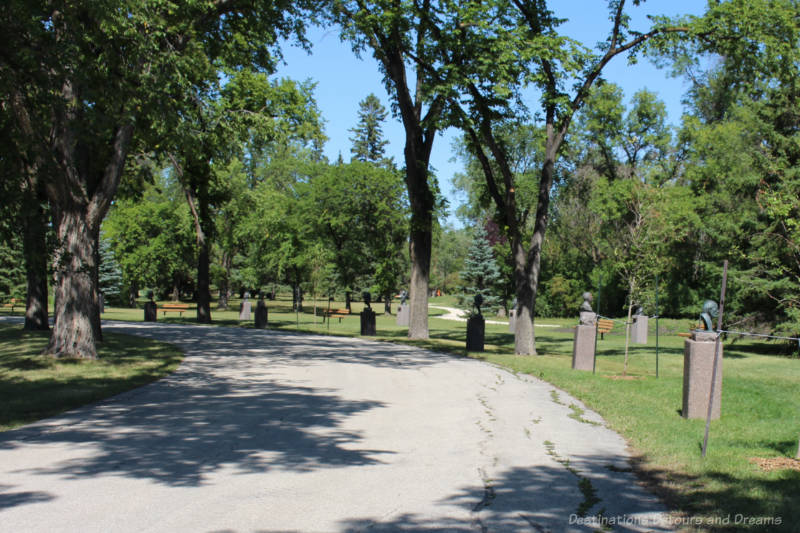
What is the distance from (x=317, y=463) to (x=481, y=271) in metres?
43.5

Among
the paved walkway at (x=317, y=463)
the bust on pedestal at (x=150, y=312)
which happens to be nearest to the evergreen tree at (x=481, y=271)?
the bust on pedestal at (x=150, y=312)

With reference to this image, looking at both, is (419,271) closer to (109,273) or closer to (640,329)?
(640,329)

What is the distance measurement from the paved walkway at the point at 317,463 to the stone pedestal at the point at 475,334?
756cm

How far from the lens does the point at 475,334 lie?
1914cm

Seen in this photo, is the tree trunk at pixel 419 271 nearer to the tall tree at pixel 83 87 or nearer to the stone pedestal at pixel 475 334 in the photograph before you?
the stone pedestal at pixel 475 334

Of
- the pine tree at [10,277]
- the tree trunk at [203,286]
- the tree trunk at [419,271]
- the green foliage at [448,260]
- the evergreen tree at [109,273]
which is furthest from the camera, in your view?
the green foliage at [448,260]

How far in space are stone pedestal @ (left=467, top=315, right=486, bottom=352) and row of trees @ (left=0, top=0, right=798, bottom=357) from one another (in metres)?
1.14

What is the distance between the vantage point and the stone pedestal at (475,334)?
62.5 ft

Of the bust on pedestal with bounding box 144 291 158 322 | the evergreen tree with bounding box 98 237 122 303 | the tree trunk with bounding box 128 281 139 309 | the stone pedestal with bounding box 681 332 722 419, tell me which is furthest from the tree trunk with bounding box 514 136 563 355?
the tree trunk with bounding box 128 281 139 309

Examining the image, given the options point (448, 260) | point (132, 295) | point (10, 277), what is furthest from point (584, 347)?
point (448, 260)

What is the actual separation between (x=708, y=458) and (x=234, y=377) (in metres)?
8.44

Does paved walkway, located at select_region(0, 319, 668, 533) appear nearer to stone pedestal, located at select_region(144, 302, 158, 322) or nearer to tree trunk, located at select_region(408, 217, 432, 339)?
tree trunk, located at select_region(408, 217, 432, 339)

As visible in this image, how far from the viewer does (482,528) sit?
4625 millimetres

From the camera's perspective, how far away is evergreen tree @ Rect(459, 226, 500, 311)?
1936 inches
